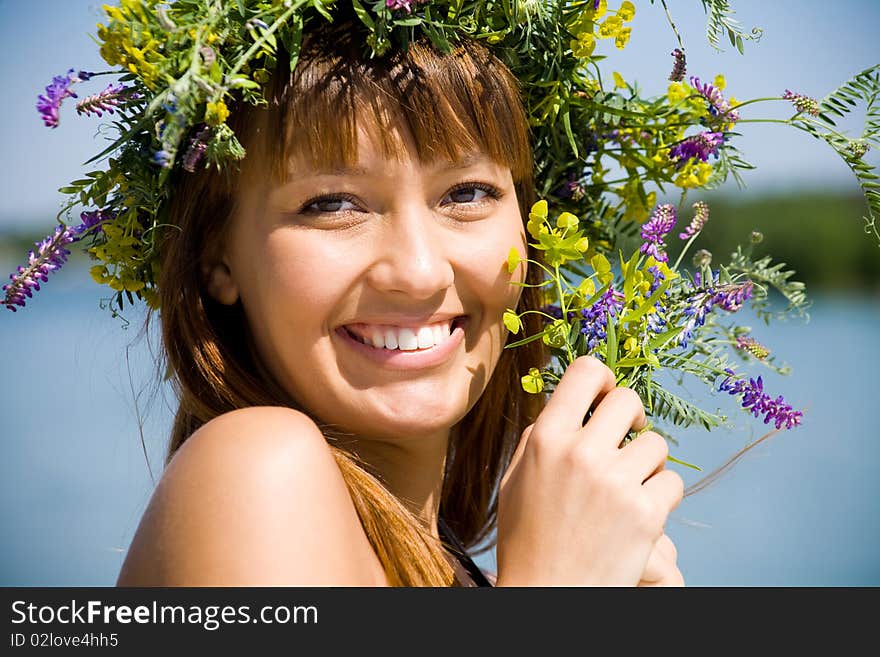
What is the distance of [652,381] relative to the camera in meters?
2.29

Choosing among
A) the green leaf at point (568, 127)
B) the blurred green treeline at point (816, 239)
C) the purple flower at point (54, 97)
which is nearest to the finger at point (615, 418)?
the green leaf at point (568, 127)

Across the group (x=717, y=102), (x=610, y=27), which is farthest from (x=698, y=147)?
(x=610, y=27)

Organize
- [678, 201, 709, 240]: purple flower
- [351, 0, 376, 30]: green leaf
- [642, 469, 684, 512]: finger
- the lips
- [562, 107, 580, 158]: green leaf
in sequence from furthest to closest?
1. [562, 107, 580, 158]: green leaf
2. [678, 201, 709, 240]: purple flower
3. the lips
4. [351, 0, 376, 30]: green leaf
5. [642, 469, 684, 512]: finger

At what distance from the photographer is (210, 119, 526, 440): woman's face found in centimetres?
205

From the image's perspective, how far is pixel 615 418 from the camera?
1962 mm

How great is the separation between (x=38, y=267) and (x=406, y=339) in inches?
33.4

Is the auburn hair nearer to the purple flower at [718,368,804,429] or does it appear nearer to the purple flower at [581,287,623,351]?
the purple flower at [581,287,623,351]

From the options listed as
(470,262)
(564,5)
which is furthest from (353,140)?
(564,5)

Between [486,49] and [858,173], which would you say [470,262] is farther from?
[858,173]

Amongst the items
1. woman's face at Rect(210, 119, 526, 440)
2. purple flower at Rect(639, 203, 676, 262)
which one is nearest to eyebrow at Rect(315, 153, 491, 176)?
woman's face at Rect(210, 119, 526, 440)

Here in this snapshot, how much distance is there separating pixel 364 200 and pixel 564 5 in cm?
75

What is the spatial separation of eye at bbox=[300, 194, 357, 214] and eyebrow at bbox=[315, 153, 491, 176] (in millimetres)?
52

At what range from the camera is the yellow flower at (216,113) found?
1.86 meters

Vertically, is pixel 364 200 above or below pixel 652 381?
above
